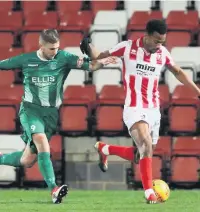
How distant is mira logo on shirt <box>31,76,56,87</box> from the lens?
870 centimetres

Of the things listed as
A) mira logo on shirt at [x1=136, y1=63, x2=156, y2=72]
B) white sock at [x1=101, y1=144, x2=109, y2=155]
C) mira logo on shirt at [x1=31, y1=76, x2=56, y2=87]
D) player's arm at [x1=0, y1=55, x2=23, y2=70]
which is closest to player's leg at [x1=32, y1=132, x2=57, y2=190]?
mira logo on shirt at [x1=31, y1=76, x2=56, y2=87]

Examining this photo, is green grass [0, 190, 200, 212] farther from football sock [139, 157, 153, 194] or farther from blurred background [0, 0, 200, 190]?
blurred background [0, 0, 200, 190]

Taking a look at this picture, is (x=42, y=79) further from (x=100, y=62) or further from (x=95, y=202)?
(x=95, y=202)

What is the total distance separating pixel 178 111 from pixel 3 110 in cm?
224

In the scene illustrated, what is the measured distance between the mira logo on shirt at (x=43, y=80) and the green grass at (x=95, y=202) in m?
1.13

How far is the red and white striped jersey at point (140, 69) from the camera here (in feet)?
28.3

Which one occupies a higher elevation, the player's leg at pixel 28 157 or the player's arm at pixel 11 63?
the player's arm at pixel 11 63

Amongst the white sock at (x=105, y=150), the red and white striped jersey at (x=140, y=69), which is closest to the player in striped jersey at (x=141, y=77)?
the red and white striped jersey at (x=140, y=69)

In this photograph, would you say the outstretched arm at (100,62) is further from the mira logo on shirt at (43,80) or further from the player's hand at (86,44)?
the mira logo on shirt at (43,80)

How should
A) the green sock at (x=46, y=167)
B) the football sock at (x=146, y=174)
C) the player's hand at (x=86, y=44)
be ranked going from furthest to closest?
the player's hand at (x=86, y=44) → the green sock at (x=46, y=167) → the football sock at (x=146, y=174)

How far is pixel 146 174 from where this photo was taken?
829 centimetres

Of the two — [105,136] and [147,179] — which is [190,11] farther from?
[147,179]

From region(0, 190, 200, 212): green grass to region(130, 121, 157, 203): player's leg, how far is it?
0.45 feet

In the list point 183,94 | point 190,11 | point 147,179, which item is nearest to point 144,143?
point 147,179
